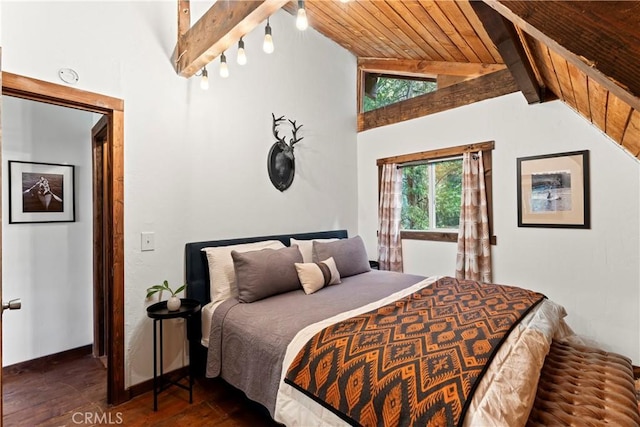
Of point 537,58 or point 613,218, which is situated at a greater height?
point 537,58

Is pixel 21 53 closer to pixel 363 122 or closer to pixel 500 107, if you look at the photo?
pixel 363 122

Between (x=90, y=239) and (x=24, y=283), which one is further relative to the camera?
(x=90, y=239)

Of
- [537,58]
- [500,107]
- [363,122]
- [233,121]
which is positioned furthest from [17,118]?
[500,107]

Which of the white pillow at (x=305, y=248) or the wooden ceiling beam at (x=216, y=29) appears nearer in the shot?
the wooden ceiling beam at (x=216, y=29)

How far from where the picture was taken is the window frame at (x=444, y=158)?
3.26 metres

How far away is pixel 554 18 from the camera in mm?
584

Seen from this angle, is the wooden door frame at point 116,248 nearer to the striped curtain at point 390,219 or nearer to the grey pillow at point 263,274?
the grey pillow at point 263,274

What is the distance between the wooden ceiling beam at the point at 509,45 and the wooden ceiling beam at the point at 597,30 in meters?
1.29

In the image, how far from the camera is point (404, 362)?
52.1 inches

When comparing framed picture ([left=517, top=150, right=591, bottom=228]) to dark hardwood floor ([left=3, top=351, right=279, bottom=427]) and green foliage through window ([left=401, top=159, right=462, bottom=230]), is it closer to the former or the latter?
green foliage through window ([left=401, top=159, right=462, bottom=230])

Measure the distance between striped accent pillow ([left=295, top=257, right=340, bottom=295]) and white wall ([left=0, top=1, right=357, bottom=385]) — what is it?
757mm

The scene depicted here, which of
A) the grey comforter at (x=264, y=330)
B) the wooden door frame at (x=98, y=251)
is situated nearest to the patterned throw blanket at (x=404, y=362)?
the grey comforter at (x=264, y=330)

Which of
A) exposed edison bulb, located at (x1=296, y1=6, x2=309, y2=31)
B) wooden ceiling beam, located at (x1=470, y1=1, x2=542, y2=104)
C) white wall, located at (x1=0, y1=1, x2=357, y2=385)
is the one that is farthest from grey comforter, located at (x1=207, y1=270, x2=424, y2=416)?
wooden ceiling beam, located at (x1=470, y1=1, x2=542, y2=104)

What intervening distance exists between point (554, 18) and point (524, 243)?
118 inches
